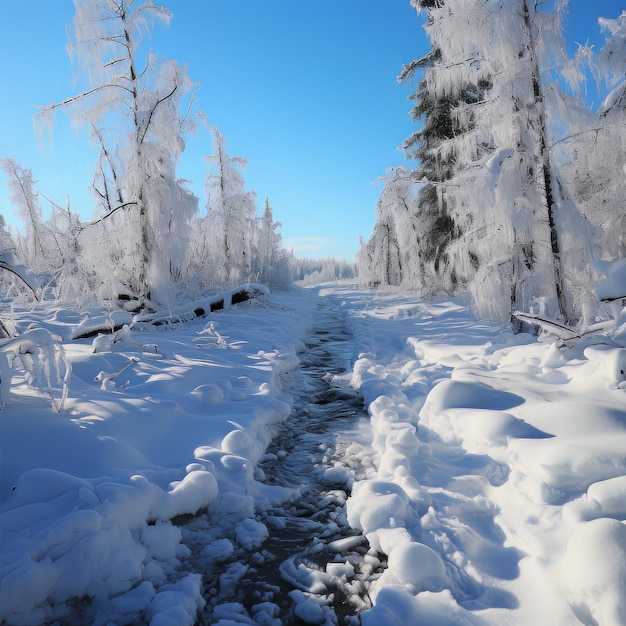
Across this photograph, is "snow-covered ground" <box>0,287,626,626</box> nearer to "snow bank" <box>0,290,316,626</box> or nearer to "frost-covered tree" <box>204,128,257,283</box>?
"snow bank" <box>0,290,316,626</box>

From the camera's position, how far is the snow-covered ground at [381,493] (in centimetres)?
207

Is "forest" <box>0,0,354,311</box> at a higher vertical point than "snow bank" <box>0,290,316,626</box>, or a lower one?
higher

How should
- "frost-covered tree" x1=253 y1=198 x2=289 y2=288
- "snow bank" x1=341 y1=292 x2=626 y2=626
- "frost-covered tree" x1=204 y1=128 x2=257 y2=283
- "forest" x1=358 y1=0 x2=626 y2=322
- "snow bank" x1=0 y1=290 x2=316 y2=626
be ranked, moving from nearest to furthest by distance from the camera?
"snow bank" x1=341 y1=292 x2=626 y2=626 < "snow bank" x1=0 y1=290 x2=316 y2=626 < "forest" x1=358 y1=0 x2=626 y2=322 < "frost-covered tree" x1=204 y1=128 x2=257 y2=283 < "frost-covered tree" x1=253 y1=198 x2=289 y2=288

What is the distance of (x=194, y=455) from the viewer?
3.67 meters

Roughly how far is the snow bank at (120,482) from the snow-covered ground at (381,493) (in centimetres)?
1

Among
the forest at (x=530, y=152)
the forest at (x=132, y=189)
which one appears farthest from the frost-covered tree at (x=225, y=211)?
the forest at (x=530, y=152)

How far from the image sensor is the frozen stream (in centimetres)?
225

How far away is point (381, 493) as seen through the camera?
307 centimetres

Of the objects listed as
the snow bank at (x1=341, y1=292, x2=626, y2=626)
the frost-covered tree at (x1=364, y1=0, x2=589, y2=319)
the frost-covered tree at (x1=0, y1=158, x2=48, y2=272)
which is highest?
the frost-covered tree at (x1=0, y1=158, x2=48, y2=272)

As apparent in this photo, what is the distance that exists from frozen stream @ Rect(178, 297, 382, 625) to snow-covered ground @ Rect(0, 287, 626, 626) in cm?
4

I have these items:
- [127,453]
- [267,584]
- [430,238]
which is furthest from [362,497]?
[430,238]

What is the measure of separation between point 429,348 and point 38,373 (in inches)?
259

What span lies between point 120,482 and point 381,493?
1.98 meters

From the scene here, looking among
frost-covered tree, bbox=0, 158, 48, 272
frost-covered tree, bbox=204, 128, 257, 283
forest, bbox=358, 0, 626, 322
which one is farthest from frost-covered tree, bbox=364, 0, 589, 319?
frost-covered tree, bbox=0, 158, 48, 272
